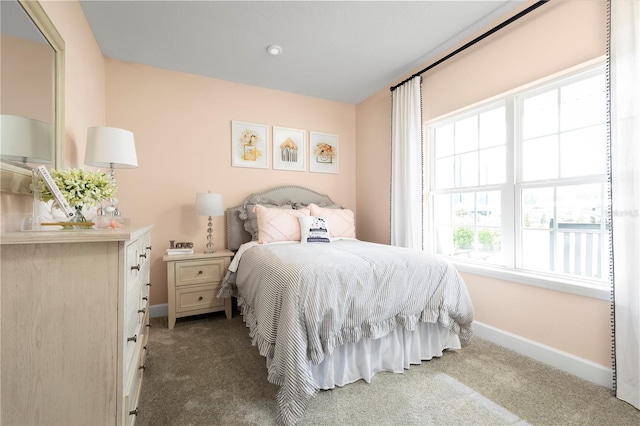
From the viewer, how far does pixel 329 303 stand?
167cm

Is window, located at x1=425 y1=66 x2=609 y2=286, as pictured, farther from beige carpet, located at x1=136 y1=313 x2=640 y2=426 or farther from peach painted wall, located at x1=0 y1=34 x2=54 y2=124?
peach painted wall, located at x1=0 y1=34 x2=54 y2=124

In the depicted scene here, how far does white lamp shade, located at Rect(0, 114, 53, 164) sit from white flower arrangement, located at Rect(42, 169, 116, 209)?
0.45 ft

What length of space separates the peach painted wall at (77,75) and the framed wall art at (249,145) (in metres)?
1.35

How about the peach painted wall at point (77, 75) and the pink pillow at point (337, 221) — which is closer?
the peach painted wall at point (77, 75)

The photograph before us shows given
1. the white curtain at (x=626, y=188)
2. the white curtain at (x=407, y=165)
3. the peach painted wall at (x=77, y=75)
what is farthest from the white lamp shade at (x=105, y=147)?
the white curtain at (x=626, y=188)

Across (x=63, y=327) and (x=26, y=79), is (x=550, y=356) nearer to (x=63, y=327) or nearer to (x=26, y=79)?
(x=63, y=327)

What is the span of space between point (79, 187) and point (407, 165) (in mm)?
2830

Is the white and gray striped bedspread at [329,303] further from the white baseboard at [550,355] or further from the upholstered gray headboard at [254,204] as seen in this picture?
the upholstered gray headboard at [254,204]

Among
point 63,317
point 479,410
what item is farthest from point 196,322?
point 479,410

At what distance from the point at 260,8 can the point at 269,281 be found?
2.09m

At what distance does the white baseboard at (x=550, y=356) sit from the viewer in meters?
1.84

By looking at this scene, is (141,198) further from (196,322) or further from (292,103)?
(292,103)

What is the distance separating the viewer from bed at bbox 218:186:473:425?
5.13 feet

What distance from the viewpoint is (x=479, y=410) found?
1.59m
